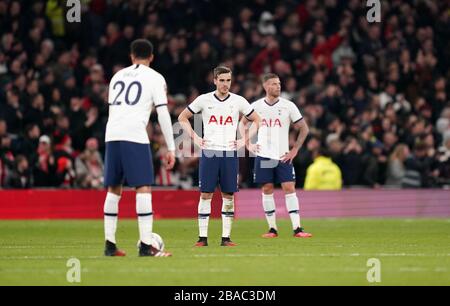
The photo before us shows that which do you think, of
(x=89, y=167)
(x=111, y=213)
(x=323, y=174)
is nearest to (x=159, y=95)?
(x=111, y=213)

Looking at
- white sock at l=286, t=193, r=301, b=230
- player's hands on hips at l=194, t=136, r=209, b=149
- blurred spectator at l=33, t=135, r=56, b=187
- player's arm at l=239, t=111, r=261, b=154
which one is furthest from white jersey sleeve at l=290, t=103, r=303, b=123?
blurred spectator at l=33, t=135, r=56, b=187

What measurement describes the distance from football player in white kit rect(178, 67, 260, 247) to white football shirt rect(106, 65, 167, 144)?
282 cm

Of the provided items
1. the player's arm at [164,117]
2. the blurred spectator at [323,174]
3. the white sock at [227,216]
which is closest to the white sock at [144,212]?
the player's arm at [164,117]

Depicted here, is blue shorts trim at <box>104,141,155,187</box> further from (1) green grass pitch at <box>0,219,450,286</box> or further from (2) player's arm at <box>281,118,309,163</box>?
(2) player's arm at <box>281,118,309,163</box>

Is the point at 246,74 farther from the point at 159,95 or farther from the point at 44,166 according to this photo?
the point at 159,95

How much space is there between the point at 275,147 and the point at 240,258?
577cm

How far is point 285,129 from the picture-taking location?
62.6 ft

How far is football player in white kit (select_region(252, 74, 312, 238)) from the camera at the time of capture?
61.8 ft

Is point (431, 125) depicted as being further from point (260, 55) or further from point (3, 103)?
point (3, 103)

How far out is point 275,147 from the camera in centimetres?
1894

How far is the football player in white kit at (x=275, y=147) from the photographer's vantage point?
61.8 feet

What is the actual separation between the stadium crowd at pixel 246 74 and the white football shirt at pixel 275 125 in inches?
277

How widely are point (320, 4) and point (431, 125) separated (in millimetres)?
5193

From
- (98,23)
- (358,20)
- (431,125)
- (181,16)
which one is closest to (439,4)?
(358,20)
